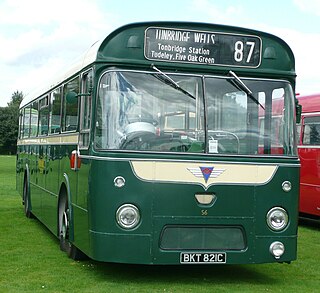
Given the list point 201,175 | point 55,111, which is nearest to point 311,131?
Answer: point 55,111

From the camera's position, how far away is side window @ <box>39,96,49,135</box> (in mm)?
14039

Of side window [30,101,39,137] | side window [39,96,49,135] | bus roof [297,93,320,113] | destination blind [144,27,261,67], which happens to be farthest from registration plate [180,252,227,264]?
bus roof [297,93,320,113]

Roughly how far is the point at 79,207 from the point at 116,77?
190 cm

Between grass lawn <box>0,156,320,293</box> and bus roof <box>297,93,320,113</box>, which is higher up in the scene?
bus roof <box>297,93,320,113</box>

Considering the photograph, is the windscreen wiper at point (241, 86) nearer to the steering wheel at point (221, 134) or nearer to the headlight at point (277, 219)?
the steering wheel at point (221, 134)

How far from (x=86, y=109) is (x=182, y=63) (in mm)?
1417

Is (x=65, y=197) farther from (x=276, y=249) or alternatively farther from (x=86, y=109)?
(x=276, y=249)

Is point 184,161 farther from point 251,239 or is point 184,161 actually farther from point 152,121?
point 251,239

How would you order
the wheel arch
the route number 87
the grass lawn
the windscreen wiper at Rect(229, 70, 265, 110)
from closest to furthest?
the grass lawn, the windscreen wiper at Rect(229, 70, 265, 110), the route number 87, the wheel arch

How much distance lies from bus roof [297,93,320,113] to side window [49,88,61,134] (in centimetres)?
605

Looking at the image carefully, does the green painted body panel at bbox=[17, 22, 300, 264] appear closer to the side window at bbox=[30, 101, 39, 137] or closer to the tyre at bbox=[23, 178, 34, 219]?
the side window at bbox=[30, 101, 39, 137]

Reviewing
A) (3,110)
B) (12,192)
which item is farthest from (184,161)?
(3,110)

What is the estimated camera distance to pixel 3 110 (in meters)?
109

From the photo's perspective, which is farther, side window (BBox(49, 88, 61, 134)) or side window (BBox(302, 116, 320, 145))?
side window (BBox(302, 116, 320, 145))
